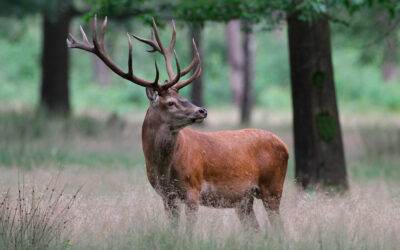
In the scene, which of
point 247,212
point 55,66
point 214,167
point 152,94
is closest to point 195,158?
point 214,167

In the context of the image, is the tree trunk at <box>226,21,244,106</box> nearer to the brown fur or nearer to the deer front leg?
the brown fur

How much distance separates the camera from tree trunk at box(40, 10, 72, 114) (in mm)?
17062

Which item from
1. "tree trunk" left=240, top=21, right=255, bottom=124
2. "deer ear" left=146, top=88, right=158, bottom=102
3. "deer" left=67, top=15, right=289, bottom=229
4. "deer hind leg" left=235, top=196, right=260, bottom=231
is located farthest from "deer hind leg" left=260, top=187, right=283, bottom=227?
"tree trunk" left=240, top=21, right=255, bottom=124

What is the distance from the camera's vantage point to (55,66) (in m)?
17.2

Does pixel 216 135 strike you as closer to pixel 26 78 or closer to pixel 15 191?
pixel 15 191

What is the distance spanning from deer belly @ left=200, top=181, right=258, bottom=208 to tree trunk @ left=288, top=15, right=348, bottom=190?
105 inches

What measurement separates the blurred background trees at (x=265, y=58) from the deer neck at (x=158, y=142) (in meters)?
2.50

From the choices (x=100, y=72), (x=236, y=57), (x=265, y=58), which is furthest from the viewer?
(x=100, y=72)

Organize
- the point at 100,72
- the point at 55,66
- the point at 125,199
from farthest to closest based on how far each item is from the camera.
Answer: the point at 100,72
the point at 55,66
the point at 125,199

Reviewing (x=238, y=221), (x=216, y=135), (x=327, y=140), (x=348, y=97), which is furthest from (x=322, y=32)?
(x=348, y=97)

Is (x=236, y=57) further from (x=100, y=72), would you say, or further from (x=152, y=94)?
(x=152, y=94)

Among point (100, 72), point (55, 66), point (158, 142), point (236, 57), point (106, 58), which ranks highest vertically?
point (100, 72)

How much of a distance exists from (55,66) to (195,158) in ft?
38.3

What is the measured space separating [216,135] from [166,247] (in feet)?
5.63
